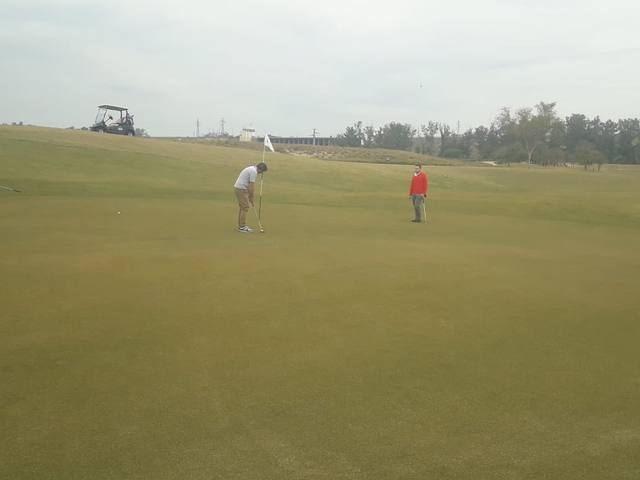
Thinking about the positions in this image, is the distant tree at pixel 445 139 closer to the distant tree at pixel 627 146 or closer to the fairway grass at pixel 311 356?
the distant tree at pixel 627 146

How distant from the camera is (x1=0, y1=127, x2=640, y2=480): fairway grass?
173 inches

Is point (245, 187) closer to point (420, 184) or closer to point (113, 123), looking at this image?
point (420, 184)

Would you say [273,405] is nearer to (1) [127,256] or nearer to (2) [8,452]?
(2) [8,452]

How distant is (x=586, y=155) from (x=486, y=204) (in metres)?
58.2

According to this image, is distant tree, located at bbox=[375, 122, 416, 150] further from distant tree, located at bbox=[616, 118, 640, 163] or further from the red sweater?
the red sweater

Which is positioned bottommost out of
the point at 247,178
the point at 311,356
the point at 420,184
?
the point at 311,356

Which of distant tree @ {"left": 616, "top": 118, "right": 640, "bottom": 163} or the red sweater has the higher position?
distant tree @ {"left": 616, "top": 118, "right": 640, "bottom": 163}

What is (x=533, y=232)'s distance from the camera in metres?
19.6

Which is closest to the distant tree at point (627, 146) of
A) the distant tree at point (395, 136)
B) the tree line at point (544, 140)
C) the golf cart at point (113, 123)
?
the tree line at point (544, 140)

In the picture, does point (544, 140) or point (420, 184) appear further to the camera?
point (544, 140)

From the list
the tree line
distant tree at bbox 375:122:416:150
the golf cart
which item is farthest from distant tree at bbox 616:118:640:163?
the golf cart

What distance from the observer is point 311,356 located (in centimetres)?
644

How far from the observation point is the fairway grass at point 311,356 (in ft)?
14.4

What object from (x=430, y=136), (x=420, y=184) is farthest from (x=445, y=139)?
(x=420, y=184)
